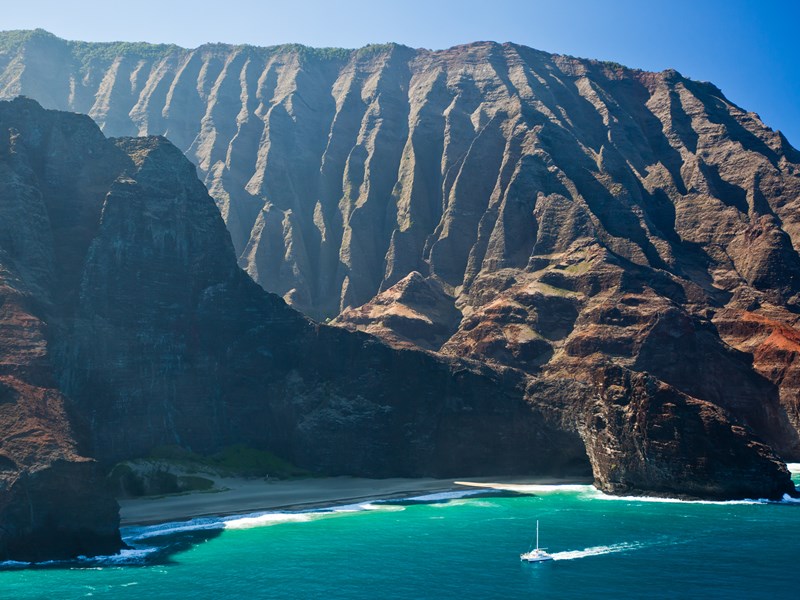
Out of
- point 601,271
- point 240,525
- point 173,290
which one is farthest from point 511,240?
point 240,525

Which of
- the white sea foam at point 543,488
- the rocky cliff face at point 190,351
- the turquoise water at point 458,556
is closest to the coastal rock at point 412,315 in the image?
the rocky cliff face at point 190,351

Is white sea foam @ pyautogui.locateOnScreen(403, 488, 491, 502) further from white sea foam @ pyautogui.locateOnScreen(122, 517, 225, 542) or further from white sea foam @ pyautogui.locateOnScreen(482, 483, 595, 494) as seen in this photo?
white sea foam @ pyautogui.locateOnScreen(122, 517, 225, 542)

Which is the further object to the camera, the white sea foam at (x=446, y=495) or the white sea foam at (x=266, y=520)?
the white sea foam at (x=446, y=495)

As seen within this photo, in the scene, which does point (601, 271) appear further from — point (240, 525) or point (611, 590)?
point (611, 590)

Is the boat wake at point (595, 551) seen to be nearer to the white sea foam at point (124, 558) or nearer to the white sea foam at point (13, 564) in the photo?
the white sea foam at point (124, 558)

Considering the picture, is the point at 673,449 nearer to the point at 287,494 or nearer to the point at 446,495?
the point at 446,495
